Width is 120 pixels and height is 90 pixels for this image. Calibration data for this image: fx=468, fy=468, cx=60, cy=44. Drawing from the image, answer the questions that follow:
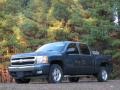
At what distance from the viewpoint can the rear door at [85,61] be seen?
71.1ft

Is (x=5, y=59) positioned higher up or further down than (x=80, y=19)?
further down

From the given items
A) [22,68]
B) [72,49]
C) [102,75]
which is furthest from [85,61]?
[22,68]

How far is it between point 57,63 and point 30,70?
1343 mm

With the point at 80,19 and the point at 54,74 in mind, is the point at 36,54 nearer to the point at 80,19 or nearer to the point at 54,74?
the point at 54,74

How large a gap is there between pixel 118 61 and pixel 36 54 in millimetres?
13774

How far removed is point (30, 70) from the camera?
19.7 m

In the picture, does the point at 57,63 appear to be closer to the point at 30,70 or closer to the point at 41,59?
the point at 41,59

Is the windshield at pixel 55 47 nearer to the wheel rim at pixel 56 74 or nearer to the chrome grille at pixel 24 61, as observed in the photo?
the wheel rim at pixel 56 74

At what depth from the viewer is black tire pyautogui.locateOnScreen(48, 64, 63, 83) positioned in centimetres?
1966

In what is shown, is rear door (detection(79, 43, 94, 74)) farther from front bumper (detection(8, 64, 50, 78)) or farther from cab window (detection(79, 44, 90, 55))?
front bumper (detection(8, 64, 50, 78))

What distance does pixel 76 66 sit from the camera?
21.3 metres

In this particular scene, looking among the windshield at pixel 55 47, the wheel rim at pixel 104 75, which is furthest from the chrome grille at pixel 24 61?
the wheel rim at pixel 104 75

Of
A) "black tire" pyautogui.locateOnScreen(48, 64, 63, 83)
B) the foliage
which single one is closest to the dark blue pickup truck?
"black tire" pyautogui.locateOnScreen(48, 64, 63, 83)

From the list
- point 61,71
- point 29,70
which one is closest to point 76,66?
point 61,71
